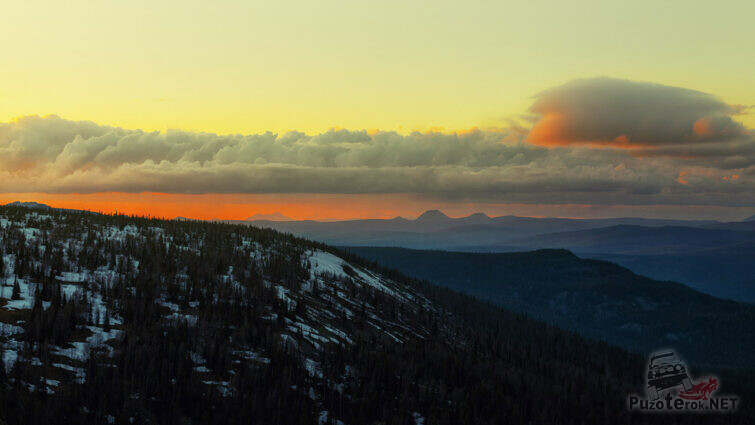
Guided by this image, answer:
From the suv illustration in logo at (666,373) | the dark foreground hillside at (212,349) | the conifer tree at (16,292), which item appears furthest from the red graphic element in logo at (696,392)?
the conifer tree at (16,292)

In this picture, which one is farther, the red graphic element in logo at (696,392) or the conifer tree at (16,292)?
the red graphic element in logo at (696,392)

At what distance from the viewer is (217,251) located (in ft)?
102

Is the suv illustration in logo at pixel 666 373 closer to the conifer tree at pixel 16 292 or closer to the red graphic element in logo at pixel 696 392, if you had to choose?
the red graphic element in logo at pixel 696 392

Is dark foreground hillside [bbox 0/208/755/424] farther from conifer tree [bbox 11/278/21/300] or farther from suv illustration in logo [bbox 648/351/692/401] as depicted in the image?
suv illustration in logo [bbox 648/351/692/401]

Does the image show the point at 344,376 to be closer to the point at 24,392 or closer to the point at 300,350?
the point at 300,350

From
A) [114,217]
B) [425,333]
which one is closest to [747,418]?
[425,333]

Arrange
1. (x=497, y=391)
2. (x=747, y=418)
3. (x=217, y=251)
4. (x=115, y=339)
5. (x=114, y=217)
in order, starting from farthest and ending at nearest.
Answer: (x=747, y=418) < (x=114, y=217) < (x=217, y=251) < (x=497, y=391) < (x=115, y=339)

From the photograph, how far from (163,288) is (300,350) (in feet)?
21.5

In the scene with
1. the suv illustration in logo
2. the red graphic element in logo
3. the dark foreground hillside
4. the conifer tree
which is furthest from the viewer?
the red graphic element in logo

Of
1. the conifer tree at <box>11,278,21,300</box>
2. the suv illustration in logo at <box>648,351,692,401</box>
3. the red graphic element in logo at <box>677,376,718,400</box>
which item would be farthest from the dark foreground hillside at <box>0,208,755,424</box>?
the suv illustration in logo at <box>648,351,692,401</box>

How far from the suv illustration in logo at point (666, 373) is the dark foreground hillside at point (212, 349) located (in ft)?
6.45

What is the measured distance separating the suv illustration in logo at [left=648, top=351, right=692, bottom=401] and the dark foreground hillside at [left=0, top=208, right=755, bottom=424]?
6.45ft

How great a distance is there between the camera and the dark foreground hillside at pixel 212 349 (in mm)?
14500

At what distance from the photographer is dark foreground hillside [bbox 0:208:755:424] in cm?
1450
